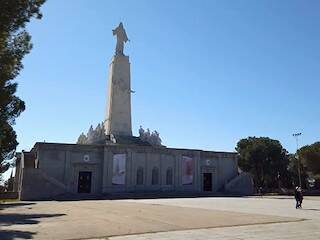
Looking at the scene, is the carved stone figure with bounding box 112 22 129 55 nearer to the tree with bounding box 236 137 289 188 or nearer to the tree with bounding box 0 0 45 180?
the tree with bounding box 236 137 289 188

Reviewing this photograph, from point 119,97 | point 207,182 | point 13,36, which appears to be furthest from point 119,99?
point 13,36

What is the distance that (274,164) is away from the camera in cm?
8025

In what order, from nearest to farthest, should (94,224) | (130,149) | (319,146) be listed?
1. (94,224)
2. (130,149)
3. (319,146)

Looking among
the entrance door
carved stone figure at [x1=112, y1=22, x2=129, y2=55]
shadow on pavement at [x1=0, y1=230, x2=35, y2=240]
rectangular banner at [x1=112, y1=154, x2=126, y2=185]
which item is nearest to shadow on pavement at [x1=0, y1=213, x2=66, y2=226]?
shadow on pavement at [x1=0, y1=230, x2=35, y2=240]

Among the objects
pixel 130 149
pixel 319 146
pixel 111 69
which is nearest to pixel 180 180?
pixel 130 149

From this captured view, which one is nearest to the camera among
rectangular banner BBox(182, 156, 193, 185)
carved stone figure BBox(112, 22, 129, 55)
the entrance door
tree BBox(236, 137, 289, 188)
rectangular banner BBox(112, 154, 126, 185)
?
the entrance door

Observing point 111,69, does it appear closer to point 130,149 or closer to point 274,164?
point 130,149

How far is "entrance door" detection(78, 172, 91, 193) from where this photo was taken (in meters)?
52.3

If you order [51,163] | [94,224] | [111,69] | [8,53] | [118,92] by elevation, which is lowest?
[94,224]

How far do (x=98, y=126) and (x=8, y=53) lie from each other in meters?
44.9

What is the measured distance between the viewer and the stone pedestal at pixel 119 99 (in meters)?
62.0

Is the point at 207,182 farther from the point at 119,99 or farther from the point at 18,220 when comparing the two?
the point at 18,220

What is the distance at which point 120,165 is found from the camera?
53.8 m

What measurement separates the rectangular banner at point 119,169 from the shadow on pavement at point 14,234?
39089 mm
